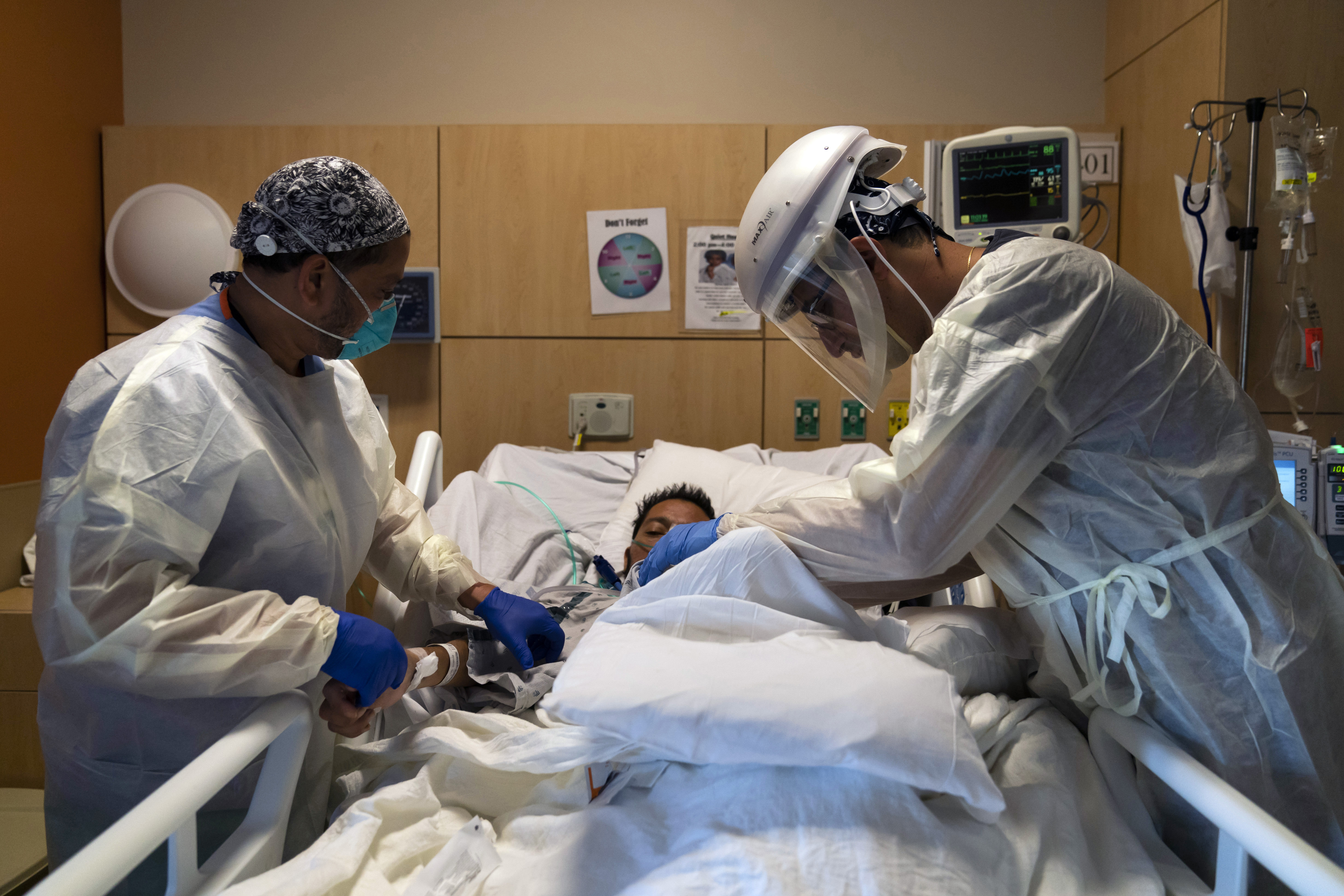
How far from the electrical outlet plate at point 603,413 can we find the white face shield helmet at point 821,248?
1617 mm

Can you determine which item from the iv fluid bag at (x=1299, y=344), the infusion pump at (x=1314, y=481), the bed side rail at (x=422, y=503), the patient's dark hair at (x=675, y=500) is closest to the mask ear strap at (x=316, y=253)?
the bed side rail at (x=422, y=503)

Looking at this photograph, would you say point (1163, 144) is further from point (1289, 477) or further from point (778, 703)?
point (778, 703)

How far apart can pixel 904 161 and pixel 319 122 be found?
2.05m

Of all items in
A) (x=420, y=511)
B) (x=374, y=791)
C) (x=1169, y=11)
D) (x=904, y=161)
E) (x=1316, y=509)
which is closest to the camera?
(x=374, y=791)

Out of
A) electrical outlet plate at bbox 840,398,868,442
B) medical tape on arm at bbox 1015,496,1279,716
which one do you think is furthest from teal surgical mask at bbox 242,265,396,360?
electrical outlet plate at bbox 840,398,868,442

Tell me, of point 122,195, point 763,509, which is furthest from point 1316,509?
point 122,195

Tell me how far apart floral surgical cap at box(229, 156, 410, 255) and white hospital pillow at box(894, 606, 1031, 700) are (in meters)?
1.00

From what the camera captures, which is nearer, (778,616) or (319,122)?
(778,616)

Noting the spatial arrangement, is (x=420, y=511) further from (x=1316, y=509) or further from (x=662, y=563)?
(x=1316, y=509)

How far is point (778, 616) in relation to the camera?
1.02 meters

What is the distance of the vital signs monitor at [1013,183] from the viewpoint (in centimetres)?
219

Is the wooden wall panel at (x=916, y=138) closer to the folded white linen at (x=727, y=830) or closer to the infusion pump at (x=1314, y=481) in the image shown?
the infusion pump at (x=1314, y=481)

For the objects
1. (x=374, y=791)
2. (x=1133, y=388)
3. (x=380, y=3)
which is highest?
(x=380, y=3)

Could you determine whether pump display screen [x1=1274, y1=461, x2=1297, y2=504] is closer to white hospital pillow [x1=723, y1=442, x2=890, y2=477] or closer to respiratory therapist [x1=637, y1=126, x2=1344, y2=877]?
white hospital pillow [x1=723, y1=442, x2=890, y2=477]
